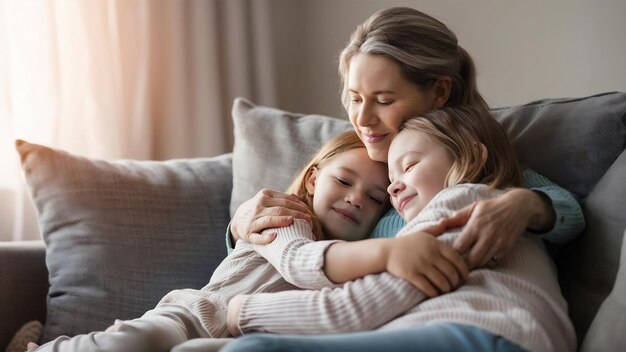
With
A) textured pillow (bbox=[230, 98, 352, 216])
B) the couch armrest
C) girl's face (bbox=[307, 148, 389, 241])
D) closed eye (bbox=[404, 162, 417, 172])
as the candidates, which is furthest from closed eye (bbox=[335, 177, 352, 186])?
the couch armrest

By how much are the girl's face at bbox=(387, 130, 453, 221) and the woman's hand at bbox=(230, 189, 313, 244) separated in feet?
0.67

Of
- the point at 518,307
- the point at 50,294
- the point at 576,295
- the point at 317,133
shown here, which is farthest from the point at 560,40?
the point at 50,294

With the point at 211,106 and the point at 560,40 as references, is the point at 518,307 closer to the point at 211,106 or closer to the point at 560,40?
the point at 560,40

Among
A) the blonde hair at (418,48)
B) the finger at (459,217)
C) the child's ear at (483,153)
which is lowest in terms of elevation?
the finger at (459,217)

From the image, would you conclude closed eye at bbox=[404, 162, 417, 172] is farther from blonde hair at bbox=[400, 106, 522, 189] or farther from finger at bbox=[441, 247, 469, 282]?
finger at bbox=[441, 247, 469, 282]

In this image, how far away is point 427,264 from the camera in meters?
1.15

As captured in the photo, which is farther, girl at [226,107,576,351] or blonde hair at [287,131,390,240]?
blonde hair at [287,131,390,240]

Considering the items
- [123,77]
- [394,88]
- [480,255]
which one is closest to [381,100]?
[394,88]

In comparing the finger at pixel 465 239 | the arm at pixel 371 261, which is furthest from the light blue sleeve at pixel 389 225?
the finger at pixel 465 239

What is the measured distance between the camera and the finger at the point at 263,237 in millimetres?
1442

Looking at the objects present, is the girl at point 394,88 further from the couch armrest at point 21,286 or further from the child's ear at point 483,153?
the couch armrest at point 21,286

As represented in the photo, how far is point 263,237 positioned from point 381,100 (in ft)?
1.23

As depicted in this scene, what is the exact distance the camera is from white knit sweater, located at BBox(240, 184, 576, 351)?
1.08 m

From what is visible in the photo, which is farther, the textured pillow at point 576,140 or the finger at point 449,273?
the textured pillow at point 576,140
